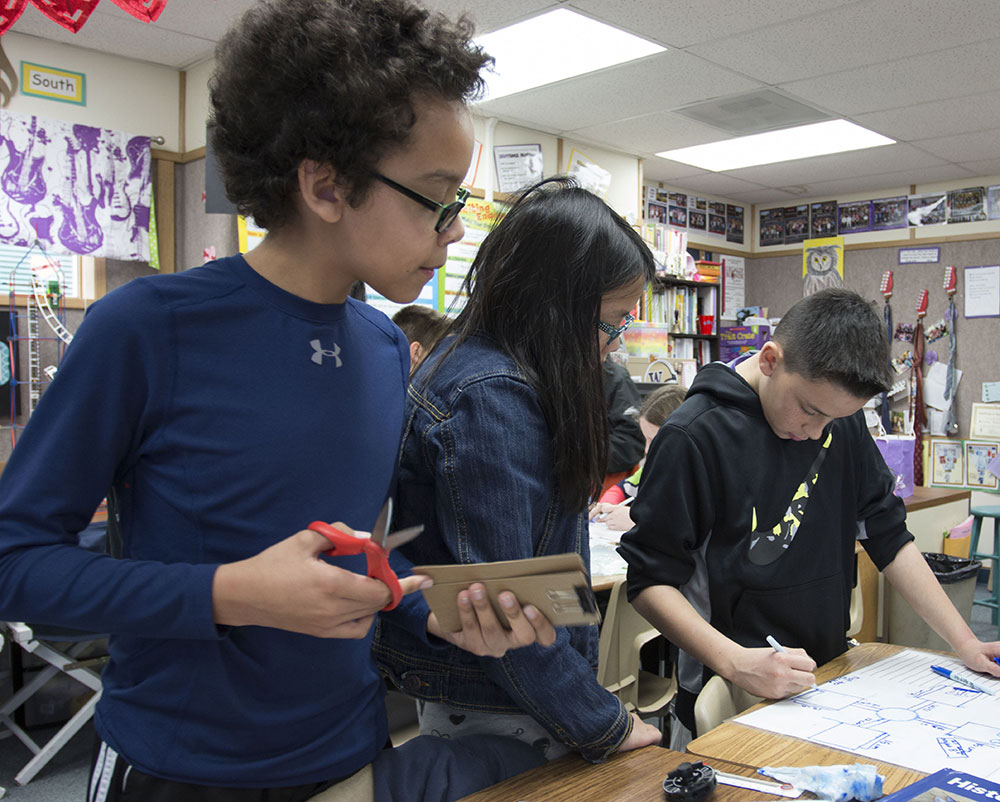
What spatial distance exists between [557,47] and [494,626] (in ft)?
11.7

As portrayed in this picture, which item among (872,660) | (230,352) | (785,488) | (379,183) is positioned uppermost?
(379,183)

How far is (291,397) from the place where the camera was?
859mm

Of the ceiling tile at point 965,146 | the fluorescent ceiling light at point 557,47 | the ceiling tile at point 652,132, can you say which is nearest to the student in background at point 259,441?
the fluorescent ceiling light at point 557,47

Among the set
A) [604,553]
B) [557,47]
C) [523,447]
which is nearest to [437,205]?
[523,447]

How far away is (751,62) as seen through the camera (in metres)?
4.02

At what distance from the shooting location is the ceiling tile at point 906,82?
399 centimetres

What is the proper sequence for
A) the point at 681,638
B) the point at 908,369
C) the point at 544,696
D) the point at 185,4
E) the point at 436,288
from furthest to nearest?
the point at 908,369 < the point at 436,288 < the point at 185,4 < the point at 681,638 < the point at 544,696

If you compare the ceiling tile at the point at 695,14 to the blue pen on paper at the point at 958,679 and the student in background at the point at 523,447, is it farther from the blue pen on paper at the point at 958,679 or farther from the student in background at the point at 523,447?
the blue pen on paper at the point at 958,679

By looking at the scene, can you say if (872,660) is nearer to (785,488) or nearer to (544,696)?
(785,488)

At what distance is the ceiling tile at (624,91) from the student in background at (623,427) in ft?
4.76

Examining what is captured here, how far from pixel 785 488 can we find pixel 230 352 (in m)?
1.18

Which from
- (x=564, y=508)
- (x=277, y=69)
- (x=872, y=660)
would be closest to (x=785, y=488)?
(x=872, y=660)

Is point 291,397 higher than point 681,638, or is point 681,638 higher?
point 291,397

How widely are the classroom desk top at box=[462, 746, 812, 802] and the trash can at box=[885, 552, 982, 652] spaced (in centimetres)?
216
